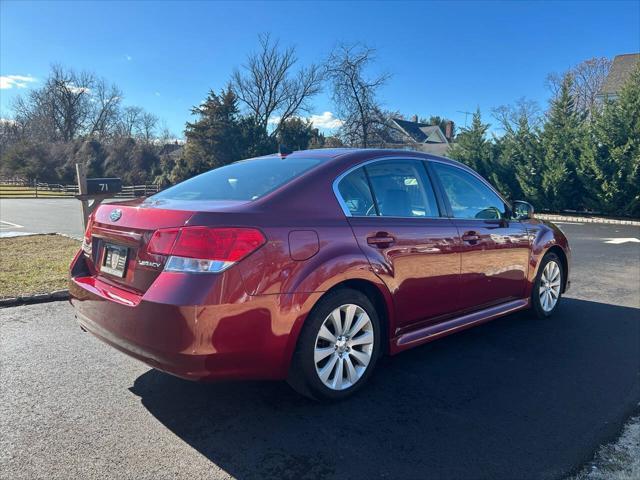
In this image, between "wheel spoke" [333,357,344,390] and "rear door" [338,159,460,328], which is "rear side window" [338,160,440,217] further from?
"wheel spoke" [333,357,344,390]

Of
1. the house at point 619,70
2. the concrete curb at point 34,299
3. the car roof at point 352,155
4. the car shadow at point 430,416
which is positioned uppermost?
the house at point 619,70

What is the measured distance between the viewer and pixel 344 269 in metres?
2.87

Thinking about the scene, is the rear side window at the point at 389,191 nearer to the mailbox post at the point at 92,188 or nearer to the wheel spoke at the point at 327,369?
the wheel spoke at the point at 327,369

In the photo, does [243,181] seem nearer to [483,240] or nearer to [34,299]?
[483,240]

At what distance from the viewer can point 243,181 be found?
3.28m

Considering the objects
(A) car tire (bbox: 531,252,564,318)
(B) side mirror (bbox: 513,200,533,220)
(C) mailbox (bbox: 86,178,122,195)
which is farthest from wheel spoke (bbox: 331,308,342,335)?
(C) mailbox (bbox: 86,178,122,195)

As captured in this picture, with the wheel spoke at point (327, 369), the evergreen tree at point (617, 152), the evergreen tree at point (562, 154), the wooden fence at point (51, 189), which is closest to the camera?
the wheel spoke at point (327, 369)

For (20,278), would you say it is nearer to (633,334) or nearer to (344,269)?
(344,269)

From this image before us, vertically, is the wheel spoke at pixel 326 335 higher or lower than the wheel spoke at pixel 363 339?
higher

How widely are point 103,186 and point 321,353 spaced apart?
5699 millimetres

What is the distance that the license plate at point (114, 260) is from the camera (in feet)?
9.05

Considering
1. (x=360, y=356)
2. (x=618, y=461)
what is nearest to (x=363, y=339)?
(x=360, y=356)

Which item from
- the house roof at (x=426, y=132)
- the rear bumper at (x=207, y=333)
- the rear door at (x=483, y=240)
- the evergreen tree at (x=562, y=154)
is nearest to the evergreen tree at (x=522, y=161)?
the evergreen tree at (x=562, y=154)

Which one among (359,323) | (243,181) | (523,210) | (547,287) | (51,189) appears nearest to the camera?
(359,323)
